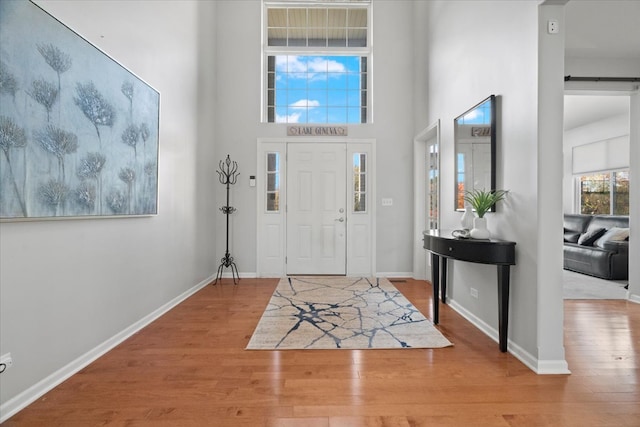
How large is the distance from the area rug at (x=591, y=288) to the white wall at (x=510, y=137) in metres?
1.95

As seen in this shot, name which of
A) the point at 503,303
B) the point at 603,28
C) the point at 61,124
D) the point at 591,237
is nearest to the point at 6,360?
→ the point at 61,124

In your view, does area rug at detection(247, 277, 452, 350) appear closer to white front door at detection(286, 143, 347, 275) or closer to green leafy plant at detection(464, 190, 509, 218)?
white front door at detection(286, 143, 347, 275)

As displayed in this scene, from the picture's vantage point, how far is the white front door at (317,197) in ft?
16.3

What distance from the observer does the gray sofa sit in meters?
4.68

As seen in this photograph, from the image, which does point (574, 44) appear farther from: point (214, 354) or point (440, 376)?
point (214, 354)

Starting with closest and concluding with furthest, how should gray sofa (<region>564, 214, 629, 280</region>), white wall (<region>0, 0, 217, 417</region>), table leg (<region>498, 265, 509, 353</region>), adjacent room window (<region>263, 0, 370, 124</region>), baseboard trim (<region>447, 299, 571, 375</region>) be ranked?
white wall (<region>0, 0, 217, 417</region>)
baseboard trim (<region>447, 299, 571, 375</region>)
table leg (<region>498, 265, 509, 353</region>)
gray sofa (<region>564, 214, 629, 280</region>)
adjacent room window (<region>263, 0, 370, 124</region>)

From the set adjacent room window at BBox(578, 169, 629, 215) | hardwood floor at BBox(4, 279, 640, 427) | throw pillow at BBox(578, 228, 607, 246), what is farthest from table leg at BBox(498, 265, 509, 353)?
adjacent room window at BBox(578, 169, 629, 215)

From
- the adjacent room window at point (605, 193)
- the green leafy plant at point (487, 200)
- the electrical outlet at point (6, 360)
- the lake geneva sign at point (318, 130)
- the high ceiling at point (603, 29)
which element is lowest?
the electrical outlet at point (6, 360)

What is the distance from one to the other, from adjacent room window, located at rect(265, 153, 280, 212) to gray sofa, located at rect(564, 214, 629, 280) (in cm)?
515

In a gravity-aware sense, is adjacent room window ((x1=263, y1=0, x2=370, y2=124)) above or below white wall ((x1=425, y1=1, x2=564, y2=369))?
above

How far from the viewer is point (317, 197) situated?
196 inches

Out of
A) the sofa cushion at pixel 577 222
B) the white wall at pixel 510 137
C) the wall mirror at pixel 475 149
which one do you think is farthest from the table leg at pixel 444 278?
the sofa cushion at pixel 577 222

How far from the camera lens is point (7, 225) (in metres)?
1.63

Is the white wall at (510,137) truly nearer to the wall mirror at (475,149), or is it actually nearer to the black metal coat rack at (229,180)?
the wall mirror at (475,149)
